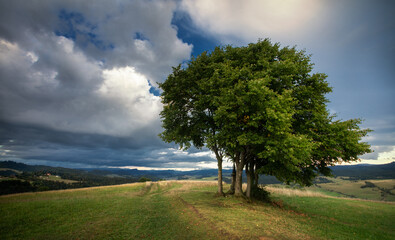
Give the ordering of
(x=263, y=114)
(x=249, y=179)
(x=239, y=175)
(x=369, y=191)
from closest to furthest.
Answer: (x=263, y=114) < (x=239, y=175) < (x=249, y=179) < (x=369, y=191)

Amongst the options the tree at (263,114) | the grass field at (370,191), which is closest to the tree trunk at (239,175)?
the tree at (263,114)

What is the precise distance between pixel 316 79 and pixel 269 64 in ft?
19.6

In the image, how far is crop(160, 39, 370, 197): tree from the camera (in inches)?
619

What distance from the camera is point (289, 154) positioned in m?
A: 14.5

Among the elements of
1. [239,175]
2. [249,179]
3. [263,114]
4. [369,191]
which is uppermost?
[263,114]

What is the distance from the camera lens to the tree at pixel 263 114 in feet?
51.5

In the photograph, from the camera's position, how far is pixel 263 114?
16.4m

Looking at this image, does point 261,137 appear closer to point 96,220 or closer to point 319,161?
point 319,161

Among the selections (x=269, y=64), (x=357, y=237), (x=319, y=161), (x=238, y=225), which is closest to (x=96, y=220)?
(x=238, y=225)

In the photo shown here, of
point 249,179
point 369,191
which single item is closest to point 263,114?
point 249,179

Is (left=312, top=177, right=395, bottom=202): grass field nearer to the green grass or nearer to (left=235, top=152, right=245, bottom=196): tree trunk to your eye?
the green grass

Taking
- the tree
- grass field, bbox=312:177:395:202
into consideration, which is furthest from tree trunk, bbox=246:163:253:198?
grass field, bbox=312:177:395:202

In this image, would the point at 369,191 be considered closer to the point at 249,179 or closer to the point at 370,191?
the point at 370,191

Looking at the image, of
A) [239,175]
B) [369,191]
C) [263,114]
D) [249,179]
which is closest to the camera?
[263,114]
